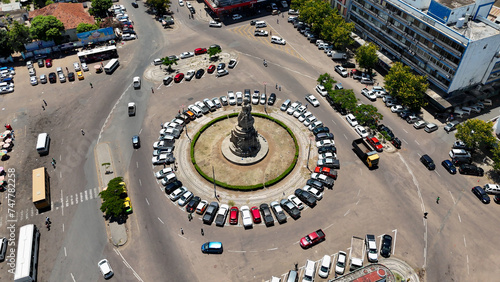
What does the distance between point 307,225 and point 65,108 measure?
291 ft

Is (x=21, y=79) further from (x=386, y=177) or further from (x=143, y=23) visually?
(x=386, y=177)

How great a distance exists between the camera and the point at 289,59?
132m

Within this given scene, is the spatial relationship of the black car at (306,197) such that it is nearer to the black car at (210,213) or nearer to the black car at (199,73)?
the black car at (210,213)

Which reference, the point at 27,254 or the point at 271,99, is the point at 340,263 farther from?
the point at 27,254

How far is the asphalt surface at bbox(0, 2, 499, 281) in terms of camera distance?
72.9m

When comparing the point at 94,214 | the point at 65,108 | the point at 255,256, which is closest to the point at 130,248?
the point at 94,214

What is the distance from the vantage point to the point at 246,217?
3147 inches

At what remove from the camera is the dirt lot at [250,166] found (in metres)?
91.2

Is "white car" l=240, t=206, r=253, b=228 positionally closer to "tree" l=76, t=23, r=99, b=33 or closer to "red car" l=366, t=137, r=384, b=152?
"red car" l=366, t=137, r=384, b=152

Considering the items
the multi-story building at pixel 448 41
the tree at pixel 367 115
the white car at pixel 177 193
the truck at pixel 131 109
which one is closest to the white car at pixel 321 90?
the tree at pixel 367 115

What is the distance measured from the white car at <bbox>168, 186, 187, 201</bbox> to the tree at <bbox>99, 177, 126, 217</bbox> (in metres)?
11.6

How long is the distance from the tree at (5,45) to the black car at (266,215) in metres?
118

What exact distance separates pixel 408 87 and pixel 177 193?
77.4m

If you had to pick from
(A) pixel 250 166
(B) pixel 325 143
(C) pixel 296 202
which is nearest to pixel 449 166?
(B) pixel 325 143
